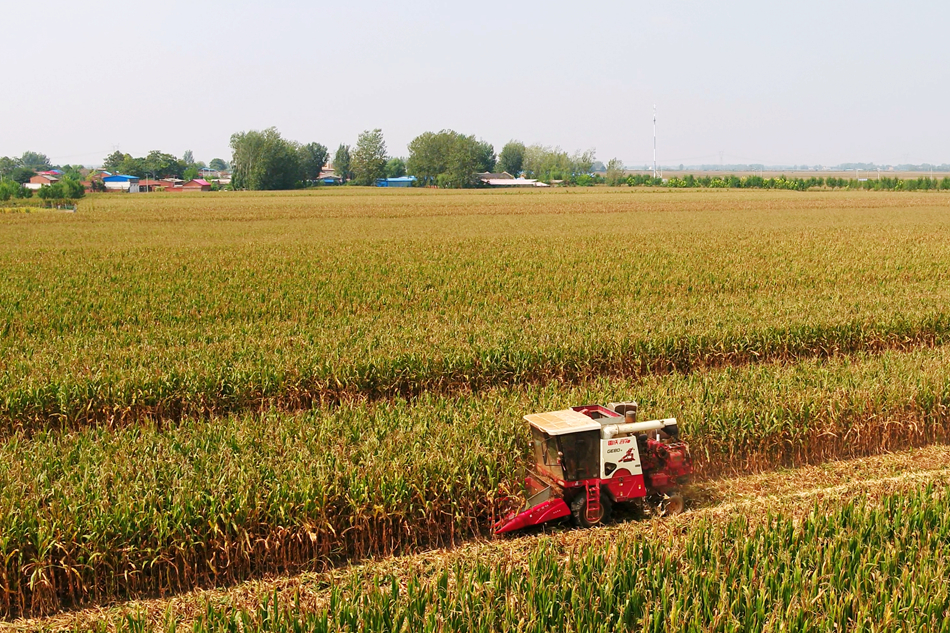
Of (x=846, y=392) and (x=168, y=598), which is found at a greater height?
(x=846, y=392)

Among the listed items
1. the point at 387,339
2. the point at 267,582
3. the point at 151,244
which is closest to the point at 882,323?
the point at 387,339

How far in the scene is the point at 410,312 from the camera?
1794cm

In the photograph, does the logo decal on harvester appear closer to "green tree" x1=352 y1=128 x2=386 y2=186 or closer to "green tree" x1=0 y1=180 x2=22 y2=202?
"green tree" x1=0 y1=180 x2=22 y2=202

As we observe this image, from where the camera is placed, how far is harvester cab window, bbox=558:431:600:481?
8.17 meters

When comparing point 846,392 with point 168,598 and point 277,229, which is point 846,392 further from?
point 277,229

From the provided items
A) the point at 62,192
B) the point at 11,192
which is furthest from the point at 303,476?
Answer: the point at 62,192

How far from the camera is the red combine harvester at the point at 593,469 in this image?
815cm

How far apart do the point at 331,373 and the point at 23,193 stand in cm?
8332

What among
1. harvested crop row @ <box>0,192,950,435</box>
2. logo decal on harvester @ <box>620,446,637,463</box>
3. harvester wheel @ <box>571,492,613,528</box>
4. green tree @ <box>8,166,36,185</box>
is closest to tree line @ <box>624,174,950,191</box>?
harvested crop row @ <box>0,192,950,435</box>

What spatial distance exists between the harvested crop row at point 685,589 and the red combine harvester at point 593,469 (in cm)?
130

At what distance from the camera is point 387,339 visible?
14391mm

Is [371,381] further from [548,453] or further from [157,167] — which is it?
[157,167]

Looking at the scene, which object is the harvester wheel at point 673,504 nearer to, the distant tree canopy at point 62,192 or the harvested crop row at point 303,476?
the harvested crop row at point 303,476

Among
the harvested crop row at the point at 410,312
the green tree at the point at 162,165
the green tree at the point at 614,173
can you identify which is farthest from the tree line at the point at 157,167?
the harvested crop row at the point at 410,312
